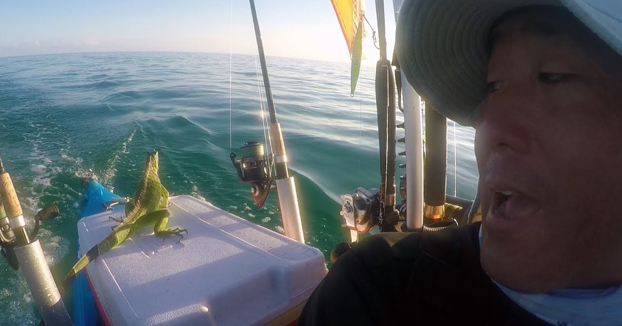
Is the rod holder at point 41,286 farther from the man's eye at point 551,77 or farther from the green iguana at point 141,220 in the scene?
the man's eye at point 551,77

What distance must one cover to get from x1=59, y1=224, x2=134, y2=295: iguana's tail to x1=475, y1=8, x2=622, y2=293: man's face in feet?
7.03

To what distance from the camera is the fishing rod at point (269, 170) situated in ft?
9.78

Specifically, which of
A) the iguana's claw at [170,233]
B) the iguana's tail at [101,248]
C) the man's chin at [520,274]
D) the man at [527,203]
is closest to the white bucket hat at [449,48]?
the man at [527,203]

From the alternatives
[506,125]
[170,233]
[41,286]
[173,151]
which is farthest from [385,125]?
[173,151]

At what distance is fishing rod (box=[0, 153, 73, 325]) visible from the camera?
2.13 meters

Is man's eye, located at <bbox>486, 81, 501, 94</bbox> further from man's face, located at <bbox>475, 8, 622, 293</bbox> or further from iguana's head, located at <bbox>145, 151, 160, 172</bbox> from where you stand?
iguana's head, located at <bbox>145, 151, 160, 172</bbox>

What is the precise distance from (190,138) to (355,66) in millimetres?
6273

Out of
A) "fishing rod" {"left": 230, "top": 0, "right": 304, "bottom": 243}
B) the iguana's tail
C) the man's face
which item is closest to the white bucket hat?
the man's face

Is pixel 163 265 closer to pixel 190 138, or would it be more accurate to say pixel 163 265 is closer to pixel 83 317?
Answer: pixel 83 317

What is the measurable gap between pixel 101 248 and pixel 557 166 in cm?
233

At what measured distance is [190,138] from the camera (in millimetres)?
8211

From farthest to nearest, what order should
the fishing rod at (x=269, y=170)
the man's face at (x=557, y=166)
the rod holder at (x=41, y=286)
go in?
the fishing rod at (x=269, y=170)
the rod holder at (x=41, y=286)
the man's face at (x=557, y=166)

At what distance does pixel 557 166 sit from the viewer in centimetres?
82

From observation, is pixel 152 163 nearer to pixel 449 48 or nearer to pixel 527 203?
pixel 449 48
